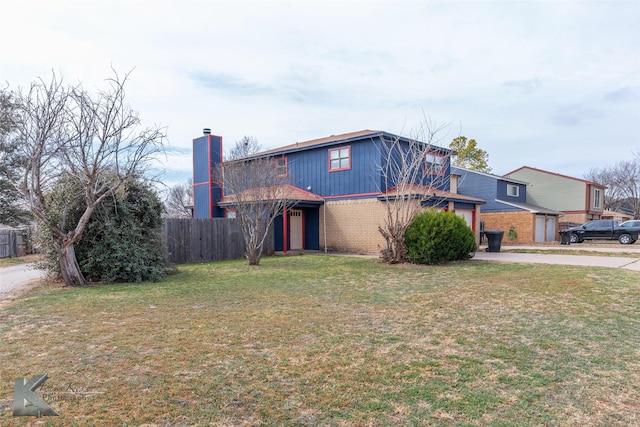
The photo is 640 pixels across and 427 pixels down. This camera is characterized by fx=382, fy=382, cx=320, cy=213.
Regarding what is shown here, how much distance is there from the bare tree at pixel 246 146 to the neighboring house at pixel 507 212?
1283 cm

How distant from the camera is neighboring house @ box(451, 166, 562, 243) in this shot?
977 inches

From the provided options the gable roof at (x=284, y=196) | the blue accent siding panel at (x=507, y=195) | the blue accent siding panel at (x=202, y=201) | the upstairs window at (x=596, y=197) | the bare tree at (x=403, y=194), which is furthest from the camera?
the upstairs window at (x=596, y=197)

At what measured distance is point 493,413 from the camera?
286cm

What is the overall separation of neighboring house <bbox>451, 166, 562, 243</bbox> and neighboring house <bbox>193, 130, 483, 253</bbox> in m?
7.28

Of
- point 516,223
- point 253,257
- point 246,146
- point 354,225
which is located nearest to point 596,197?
point 516,223

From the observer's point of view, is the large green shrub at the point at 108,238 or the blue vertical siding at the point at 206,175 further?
the blue vertical siding at the point at 206,175

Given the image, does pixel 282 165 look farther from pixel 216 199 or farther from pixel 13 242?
pixel 13 242

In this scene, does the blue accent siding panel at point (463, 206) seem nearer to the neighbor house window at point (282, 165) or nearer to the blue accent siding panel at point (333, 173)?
the blue accent siding panel at point (333, 173)

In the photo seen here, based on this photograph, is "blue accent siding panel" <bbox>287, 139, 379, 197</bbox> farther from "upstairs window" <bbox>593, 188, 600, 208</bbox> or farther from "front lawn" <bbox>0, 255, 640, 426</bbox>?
"upstairs window" <bbox>593, 188, 600, 208</bbox>

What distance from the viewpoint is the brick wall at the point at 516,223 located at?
2459 cm

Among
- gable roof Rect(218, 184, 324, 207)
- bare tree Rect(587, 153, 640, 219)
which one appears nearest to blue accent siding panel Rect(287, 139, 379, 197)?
gable roof Rect(218, 184, 324, 207)

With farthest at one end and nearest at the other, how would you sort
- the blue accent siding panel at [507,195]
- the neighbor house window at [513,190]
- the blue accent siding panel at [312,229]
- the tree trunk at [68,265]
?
the neighbor house window at [513,190]
the blue accent siding panel at [507,195]
the blue accent siding panel at [312,229]
the tree trunk at [68,265]

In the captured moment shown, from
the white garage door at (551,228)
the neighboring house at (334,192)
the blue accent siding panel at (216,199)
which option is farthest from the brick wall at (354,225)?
the white garage door at (551,228)

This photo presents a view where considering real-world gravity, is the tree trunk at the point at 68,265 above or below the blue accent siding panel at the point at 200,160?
below
